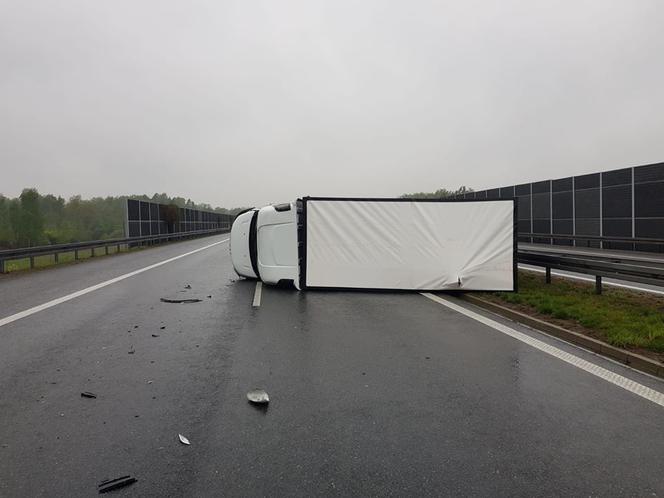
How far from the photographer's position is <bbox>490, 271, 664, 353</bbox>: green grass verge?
253 inches

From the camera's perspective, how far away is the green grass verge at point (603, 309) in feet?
21.1

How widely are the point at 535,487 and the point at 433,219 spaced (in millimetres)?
8587

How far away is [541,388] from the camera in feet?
16.0

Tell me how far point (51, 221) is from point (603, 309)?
94.0 metres

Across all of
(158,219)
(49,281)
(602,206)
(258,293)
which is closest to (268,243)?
(258,293)

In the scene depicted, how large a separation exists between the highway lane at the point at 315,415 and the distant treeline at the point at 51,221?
4833 centimetres

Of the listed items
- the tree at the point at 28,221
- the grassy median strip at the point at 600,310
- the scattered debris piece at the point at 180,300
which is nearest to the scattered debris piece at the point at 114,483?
the grassy median strip at the point at 600,310

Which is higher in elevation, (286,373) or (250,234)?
(250,234)

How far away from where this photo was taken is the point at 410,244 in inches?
447

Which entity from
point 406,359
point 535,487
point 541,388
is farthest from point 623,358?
point 535,487

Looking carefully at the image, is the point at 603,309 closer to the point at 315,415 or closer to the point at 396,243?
the point at 396,243

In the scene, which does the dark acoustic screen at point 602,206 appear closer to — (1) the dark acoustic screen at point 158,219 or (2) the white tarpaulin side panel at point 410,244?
(2) the white tarpaulin side panel at point 410,244

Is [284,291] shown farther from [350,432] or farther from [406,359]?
[350,432]

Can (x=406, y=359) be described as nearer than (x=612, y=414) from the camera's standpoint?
No
